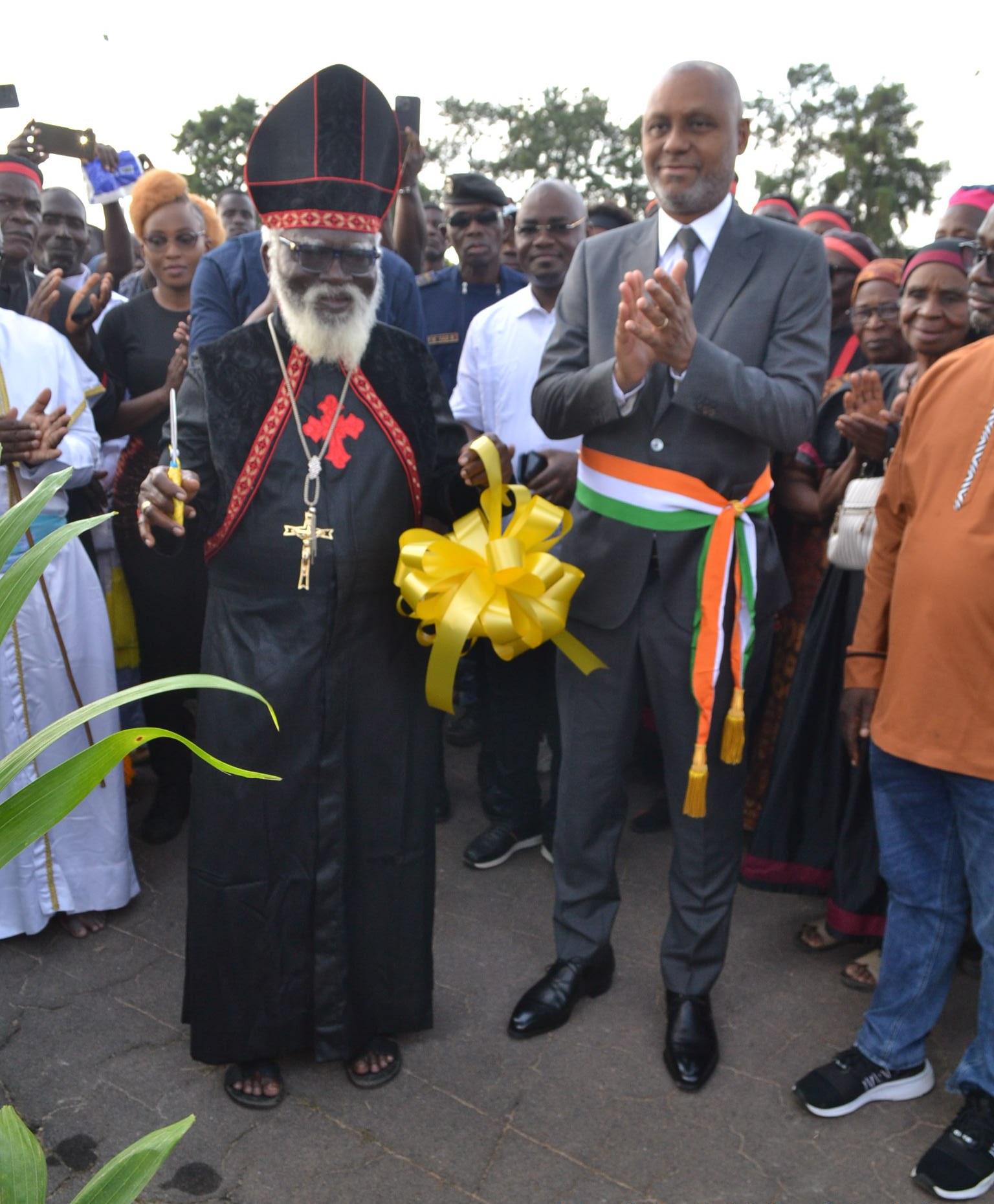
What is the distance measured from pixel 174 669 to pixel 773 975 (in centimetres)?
253

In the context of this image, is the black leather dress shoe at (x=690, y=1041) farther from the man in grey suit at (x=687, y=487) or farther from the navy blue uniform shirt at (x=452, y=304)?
the navy blue uniform shirt at (x=452, y=304)

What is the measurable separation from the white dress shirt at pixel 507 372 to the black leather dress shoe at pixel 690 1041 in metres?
2.00

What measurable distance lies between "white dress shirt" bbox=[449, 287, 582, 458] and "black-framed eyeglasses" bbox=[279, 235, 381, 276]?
1.56m

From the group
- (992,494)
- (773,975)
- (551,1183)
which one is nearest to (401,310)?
(992,494)

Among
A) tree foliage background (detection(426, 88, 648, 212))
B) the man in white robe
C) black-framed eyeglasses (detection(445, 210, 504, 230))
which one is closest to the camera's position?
the man in white robe

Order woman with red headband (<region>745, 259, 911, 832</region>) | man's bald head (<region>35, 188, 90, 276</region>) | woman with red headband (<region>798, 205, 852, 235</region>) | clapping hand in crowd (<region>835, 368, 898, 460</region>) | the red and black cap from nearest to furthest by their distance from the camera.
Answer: clapping hand in crowd (<region>835, 368, 898, 460</region>), woman with red headband (<region>745, 259, 911, 832</region>), the red and black cap, woman with red headband (<region>798, 205, 852, 235</region>), man's bald head (<region>35, 188, 90, 276</region>)

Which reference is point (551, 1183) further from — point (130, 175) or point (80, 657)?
point (130, 175)

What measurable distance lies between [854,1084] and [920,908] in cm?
49

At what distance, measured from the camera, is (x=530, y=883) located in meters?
4.08

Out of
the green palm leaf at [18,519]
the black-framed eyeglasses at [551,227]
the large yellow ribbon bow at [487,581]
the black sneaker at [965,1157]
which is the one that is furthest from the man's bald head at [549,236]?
the green palm leaf at [18,519]

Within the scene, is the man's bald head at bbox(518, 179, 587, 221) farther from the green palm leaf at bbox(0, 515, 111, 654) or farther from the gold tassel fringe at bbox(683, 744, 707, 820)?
the green palm leaf at bbox(0, 515, 111, 654)

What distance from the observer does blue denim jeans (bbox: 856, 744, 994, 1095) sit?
268cm

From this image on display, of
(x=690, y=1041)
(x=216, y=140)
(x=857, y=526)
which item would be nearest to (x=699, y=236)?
(x=857, y=526)

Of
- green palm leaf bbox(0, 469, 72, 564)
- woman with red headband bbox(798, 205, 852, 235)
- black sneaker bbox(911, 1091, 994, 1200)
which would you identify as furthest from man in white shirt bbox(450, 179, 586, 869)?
green palm leaf bbox(0, 469, 72, 564)
